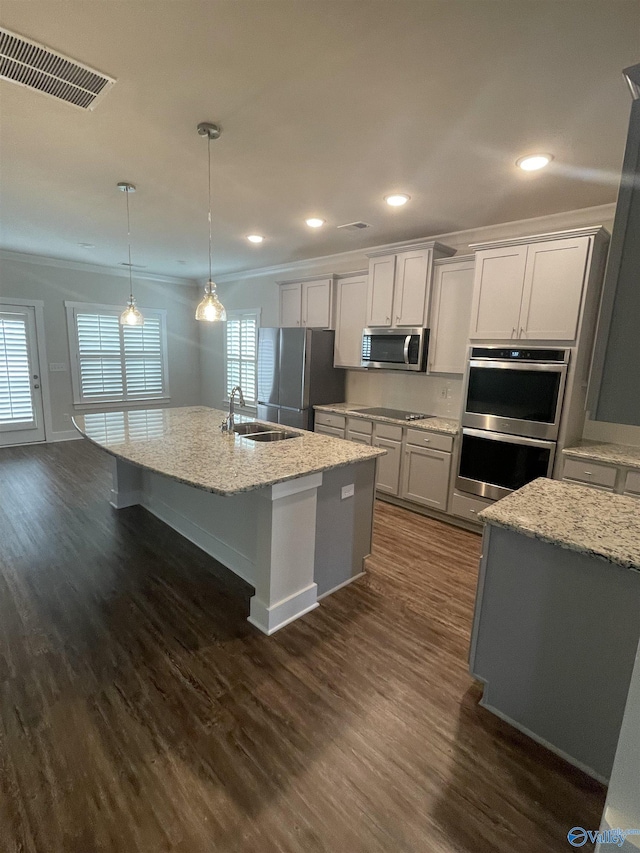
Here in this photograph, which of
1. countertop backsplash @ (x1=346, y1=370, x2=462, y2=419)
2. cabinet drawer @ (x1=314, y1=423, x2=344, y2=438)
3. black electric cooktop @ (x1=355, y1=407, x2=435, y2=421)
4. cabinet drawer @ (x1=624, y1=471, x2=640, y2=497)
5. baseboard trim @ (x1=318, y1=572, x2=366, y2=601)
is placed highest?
countertop backsplash @ (x1=346, y1=370, x2=462, y2=419)

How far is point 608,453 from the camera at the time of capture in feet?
9.19

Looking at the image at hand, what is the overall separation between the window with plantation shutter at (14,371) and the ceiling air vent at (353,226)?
4782 millimetres

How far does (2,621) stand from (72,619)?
14.4 inches

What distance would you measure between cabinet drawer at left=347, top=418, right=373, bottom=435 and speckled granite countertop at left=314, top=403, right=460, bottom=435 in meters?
0.05

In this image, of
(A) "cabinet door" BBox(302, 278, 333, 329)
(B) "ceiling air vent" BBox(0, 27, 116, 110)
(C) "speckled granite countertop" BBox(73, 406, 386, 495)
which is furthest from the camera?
(A) "cabinet door" BBox(302, 278, 333, 329)

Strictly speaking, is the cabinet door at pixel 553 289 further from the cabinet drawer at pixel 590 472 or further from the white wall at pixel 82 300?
the white wall at pixel 82 300

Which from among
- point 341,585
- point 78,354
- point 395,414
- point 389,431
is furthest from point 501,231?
point 78,354

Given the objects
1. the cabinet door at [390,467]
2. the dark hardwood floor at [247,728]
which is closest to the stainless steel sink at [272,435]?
the dark hardwood floor at [247,728]

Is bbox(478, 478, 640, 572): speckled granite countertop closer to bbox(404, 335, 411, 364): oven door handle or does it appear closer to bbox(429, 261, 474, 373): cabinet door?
bbox(429, 261, 474, 373): cabinet door

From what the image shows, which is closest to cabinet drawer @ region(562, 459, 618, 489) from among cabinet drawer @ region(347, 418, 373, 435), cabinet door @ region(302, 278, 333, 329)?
cabinet drawer @ region(347, 418, 373, 435)

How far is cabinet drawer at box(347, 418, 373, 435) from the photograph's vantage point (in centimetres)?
413

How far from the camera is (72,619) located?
7.38 ft

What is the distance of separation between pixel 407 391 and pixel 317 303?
1.56 meters

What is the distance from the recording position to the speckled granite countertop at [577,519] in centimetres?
133
